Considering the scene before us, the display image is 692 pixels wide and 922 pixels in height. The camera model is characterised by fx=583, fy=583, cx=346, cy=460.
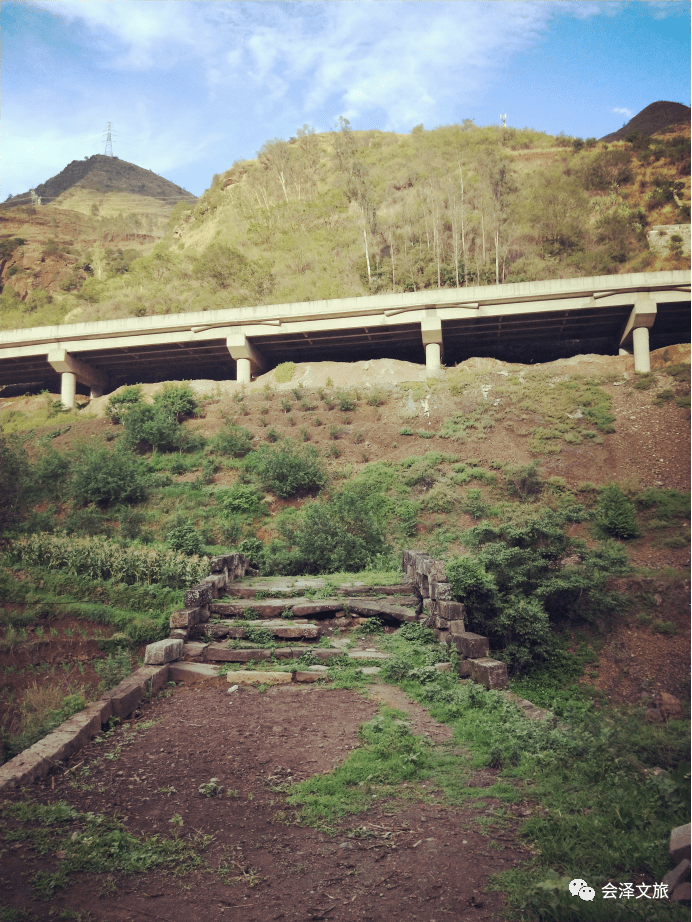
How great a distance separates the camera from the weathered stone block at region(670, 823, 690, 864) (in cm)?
282

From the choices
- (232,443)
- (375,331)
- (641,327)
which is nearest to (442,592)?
(232,443)

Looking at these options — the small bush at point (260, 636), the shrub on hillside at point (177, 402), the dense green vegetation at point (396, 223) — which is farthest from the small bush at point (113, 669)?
the dense green vegetation at point (396, 223)

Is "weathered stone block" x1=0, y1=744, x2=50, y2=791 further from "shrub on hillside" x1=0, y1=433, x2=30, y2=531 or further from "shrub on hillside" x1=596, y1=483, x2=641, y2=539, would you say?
"shrub on hillside" x1=596, y1=483, x2=641, y2=539

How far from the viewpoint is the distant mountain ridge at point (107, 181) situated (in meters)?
75.1

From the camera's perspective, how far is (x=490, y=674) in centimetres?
628

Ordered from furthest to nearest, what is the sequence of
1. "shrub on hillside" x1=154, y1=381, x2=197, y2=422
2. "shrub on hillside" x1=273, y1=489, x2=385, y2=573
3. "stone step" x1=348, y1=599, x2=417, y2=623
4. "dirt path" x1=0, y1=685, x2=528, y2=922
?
"shrub on hillside" x1=154, y1=381, x2=197, y2=422, "shrub on hillside" x1=273, y1=489, x2=385, y2=573, "stone step" x1=348, y1=599, x2=417, y2=623, "dirt path" x1=0, y1=685, x2=528, y2=922

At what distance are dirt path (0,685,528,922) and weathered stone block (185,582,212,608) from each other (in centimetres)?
275

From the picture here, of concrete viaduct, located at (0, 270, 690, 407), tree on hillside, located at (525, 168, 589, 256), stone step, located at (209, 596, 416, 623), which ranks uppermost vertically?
tree on hillside, located at (525, 168, 589, 256)

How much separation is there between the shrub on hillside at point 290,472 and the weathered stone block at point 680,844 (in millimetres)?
15153

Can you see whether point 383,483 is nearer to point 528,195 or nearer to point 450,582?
point 450,582

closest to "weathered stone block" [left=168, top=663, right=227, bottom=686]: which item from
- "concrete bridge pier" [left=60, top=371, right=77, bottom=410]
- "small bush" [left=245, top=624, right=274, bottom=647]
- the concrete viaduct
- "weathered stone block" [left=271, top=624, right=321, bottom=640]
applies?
"small bush" [left=245, top=624, right=274, bottom=647]

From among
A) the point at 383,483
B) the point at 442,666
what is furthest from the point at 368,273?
the point at 442,666

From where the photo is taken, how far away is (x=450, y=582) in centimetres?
804

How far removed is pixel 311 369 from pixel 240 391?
3.47m
